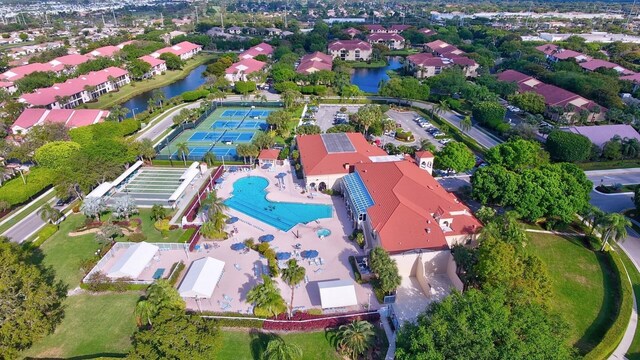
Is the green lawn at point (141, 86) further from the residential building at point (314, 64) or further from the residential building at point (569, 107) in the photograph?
the residential building at point (569, 107)

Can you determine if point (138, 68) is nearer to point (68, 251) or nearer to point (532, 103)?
point (68, 251)

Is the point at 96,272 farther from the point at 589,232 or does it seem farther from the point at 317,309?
the point at 589,232

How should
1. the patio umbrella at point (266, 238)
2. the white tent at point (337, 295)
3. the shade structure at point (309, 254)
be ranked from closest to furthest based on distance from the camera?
the white tent at point (337, 295)
the shade structure at point (309, 254)
the patio umbrella at point (266, 238)

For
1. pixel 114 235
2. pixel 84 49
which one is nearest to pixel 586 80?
pixel 114 235

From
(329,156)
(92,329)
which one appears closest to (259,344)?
(92,329)

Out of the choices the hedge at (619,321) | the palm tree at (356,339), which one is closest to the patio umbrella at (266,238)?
the palm tree at (356,339)

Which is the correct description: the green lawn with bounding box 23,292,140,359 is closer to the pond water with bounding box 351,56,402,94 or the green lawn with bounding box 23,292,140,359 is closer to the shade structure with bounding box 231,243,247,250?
the shade structure with bounding box 231,243,247,250
